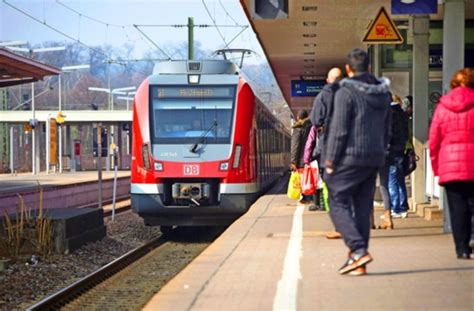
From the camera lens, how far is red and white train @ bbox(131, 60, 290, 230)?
50.9ft

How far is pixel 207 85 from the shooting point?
1623cm

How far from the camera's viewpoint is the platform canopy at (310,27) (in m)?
14.3

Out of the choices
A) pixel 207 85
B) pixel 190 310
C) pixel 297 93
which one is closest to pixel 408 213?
pixel 207 85

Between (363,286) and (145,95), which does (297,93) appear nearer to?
(145,95)

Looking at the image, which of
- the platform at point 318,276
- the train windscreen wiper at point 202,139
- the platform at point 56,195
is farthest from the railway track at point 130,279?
the platform at point 56,195

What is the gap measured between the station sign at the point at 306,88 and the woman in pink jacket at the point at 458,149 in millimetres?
24219

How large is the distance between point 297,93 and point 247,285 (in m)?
25.8

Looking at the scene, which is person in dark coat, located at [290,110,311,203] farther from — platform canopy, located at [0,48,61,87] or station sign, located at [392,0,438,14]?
platform canopy, located at [0,48,61,87]

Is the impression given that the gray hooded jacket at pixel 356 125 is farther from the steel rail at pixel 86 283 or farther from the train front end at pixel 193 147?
the train front end at pixel 193 147

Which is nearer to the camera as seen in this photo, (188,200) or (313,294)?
(313,294)

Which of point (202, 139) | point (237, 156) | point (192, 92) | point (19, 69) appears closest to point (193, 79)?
point (192, 92)

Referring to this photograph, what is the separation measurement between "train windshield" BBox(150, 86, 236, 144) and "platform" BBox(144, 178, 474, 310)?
492 centimetres

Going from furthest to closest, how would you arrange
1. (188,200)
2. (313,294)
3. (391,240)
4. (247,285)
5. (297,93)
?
1. (297,93)
2. (188,200)
3. (391,240)
4. (247,285)
5. (313,294)

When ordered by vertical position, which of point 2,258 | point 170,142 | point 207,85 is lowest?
point 2,258
